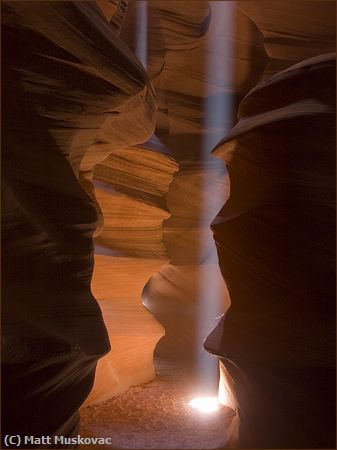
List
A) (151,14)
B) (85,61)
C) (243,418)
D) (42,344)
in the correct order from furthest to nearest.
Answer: (151,14) < (243,418) < (85,61) < (42,344)

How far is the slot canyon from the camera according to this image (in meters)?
2.49

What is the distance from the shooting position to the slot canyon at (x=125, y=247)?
249cm

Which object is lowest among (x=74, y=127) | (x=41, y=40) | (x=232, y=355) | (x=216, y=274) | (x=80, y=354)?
(x=216, y=274)

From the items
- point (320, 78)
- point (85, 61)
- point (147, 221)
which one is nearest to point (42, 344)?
point (85, 61)

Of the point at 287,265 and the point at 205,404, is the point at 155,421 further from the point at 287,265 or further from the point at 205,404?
the point at 287,265

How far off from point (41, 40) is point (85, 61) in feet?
0.84

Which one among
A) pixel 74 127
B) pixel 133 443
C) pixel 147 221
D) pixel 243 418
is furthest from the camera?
pixel 147 221

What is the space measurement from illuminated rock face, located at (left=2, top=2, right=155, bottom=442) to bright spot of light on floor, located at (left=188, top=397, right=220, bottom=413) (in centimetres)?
246

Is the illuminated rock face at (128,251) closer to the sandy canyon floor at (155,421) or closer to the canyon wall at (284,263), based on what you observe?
the sandy canyon floor at (155,421)

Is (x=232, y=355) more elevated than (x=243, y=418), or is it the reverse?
(x=232, y=355)

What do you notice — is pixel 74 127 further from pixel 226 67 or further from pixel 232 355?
pixel 226 67

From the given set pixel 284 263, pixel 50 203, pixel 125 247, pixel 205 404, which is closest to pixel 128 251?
pixel 125 247

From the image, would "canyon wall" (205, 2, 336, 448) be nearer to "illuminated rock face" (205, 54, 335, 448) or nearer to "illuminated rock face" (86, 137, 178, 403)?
"illuminated rock face" (205, 54, 335, 448)

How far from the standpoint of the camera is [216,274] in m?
8.08
